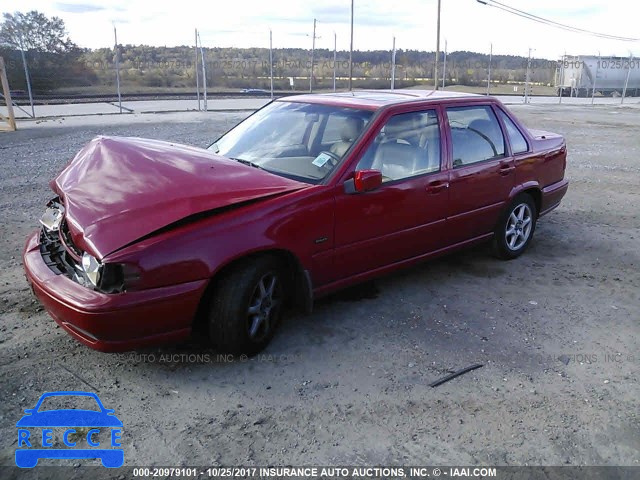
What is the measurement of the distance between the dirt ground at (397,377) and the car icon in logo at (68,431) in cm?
6

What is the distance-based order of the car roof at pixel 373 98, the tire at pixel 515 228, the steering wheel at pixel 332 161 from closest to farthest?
the steering wheel at pixel 332 161
the car roof at pixel 373 98
the tire at pixel 515 228

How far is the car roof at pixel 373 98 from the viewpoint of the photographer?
14.2ft

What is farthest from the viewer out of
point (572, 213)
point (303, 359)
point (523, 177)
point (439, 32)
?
point (439, 32)

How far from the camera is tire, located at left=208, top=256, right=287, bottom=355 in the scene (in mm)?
3227

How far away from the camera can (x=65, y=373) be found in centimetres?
326

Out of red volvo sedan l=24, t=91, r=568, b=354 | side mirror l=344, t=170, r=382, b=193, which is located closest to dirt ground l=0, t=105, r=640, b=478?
red volvo sedan l=24, t=91, r=568, b=354

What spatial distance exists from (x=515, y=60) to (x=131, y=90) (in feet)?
184

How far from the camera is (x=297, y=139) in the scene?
4.34 meters

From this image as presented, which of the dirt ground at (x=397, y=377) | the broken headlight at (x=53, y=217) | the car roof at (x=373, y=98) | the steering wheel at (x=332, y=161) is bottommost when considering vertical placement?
the dirt ground at (x=397, y=377)

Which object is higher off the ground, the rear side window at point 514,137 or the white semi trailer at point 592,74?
the white semi trailer at point 592,74

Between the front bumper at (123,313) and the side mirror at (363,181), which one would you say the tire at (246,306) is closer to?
the front bumper at (123,313)

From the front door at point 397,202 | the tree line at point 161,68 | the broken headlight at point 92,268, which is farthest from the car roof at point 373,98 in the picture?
the tree line at point 161,68

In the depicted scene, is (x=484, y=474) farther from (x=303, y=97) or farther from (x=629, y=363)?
(x=303, y=97)

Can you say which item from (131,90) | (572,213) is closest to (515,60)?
(131,90)
